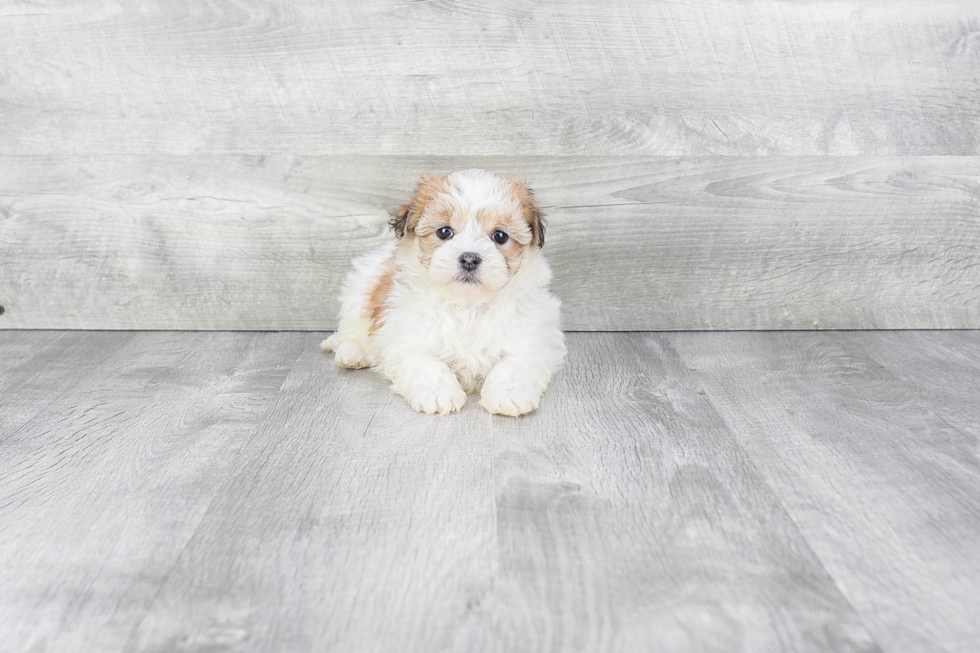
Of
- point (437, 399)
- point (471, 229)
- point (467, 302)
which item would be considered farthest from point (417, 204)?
point (437, 399)

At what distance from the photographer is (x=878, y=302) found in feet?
9.09

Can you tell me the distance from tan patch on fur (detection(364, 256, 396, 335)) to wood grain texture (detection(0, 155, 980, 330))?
39cm

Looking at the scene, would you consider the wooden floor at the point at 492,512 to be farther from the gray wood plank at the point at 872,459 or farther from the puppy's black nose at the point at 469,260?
the puppy's black nose at the point at 469,260

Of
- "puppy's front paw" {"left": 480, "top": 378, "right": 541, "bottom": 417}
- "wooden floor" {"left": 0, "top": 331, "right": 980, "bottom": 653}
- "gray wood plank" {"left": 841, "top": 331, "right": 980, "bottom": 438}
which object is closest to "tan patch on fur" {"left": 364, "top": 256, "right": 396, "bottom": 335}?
"wooden floor" {"left": 0, "top": 331, "right": 980, "bottom": 653}

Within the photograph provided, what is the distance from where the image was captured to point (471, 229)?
1.96 metres

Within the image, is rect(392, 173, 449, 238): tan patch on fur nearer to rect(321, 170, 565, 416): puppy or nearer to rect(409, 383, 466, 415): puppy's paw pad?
rect(321, 170, 565, 416): puppy

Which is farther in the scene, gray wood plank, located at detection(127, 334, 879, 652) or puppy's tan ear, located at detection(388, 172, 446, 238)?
puppy's tan ear, located at detection(388, 172, 446, 238)

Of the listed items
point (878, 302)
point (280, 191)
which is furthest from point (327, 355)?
point (878, 302)

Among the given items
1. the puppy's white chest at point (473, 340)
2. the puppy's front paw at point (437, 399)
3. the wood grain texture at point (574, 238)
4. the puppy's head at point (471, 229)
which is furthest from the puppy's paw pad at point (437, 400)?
the wood grain texture at point (574, 238)

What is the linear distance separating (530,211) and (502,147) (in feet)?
2.03

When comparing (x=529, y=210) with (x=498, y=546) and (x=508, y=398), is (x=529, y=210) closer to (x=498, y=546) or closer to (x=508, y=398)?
(x=508, y=398)

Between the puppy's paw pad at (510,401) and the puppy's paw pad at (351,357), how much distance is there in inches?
19.9

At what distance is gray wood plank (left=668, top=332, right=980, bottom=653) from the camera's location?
1241 mm

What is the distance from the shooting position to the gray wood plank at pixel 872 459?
4.07 ft
